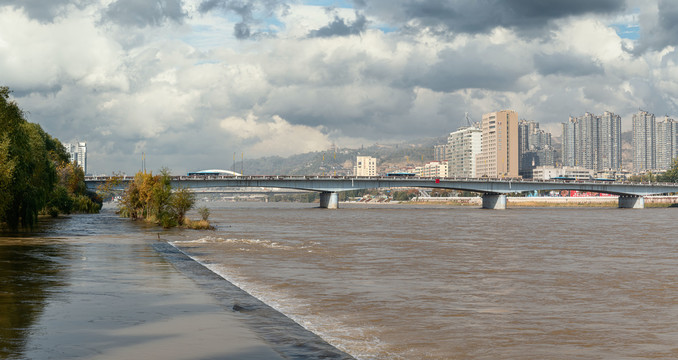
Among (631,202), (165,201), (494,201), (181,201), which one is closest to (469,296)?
(181,201)

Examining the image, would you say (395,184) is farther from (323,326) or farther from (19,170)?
(323,326)

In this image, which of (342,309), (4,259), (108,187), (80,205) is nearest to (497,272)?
(342,309)

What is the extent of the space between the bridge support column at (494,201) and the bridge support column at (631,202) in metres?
42.6

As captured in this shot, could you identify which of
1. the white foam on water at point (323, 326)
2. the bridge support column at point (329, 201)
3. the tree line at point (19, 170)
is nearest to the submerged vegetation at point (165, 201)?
the tree line at point (19, 170)

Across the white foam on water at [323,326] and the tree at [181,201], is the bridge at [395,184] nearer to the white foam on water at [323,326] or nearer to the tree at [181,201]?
the tree at [181,201]

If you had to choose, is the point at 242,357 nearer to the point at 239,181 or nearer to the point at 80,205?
the point at 80,205

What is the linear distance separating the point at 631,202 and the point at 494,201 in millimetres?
44474

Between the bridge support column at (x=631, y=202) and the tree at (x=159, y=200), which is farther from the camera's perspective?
the bridge support column at (x=631, y=202)

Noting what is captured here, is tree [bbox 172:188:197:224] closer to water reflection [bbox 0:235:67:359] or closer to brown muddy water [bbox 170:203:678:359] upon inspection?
brown muddy water [bbox 170:203:678:359]

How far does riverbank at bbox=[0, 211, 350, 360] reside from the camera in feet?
42.5

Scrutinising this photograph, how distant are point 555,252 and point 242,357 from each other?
113 ft

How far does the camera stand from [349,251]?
42.9 meters

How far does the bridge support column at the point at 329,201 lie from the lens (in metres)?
170

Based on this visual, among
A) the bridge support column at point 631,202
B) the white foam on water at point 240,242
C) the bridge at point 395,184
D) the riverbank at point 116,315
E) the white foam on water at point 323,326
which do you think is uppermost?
the bridge at point 395,184
